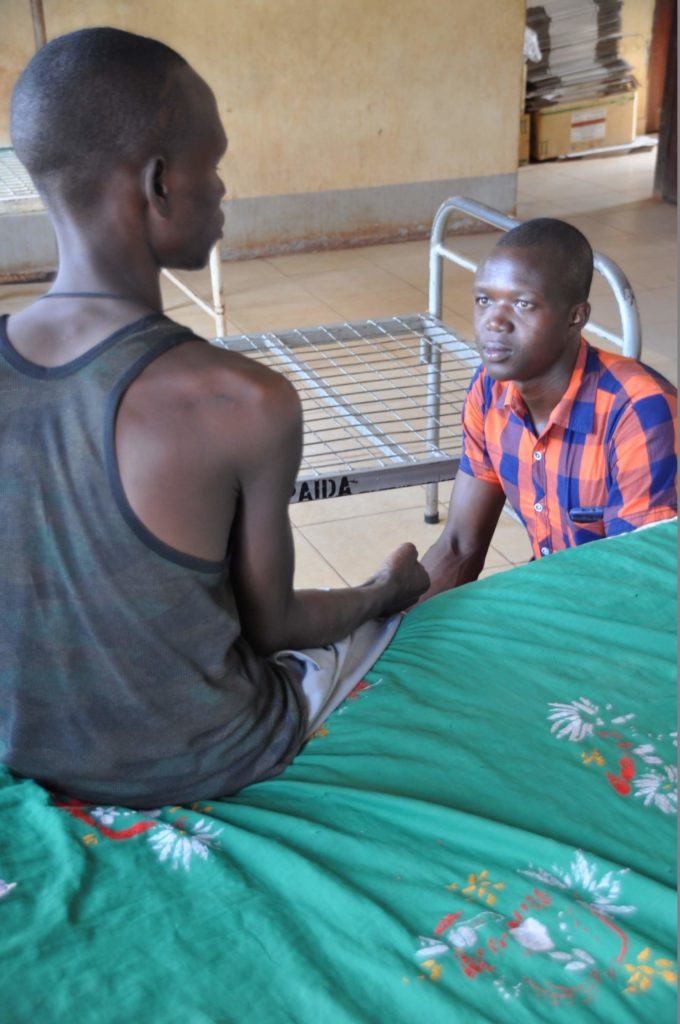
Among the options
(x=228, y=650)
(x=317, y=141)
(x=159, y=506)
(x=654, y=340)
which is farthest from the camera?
(x=317, y=141)

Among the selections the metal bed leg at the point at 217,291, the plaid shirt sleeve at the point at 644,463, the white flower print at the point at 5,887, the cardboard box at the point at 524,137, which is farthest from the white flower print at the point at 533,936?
the cardboard box at the point at 524,137

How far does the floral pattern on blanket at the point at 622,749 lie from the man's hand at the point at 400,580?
11.9 inches

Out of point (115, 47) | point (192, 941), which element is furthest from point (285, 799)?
point (115, 47)

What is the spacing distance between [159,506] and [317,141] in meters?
5.31

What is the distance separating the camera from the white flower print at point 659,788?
1359 millimetres

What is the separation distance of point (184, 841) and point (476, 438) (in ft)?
4.05

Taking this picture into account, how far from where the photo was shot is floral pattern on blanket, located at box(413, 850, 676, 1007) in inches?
43.3

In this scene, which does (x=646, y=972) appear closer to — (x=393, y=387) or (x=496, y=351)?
(x=496, y=351)

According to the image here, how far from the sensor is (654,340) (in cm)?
485

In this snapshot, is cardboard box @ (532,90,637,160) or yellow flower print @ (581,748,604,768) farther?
cardboard box @ (532,90,637,160)

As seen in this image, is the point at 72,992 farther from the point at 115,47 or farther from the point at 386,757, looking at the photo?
the point at 115,47

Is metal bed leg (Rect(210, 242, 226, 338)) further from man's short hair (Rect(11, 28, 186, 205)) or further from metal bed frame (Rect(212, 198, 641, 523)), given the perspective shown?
man's short hair (Rect(11, 28, 186, 205))

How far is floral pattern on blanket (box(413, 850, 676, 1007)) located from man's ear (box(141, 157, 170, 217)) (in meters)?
0.76

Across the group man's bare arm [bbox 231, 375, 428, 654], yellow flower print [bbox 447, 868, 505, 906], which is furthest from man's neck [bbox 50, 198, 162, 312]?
yellow flower print [bbox 447, 868, 505, 906]
